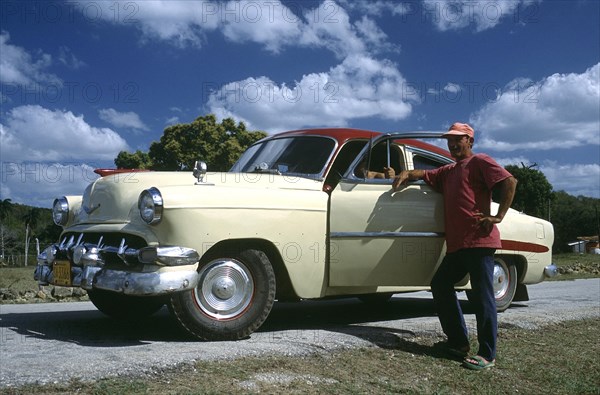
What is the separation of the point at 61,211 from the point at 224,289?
2.12m

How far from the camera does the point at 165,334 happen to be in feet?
17.4

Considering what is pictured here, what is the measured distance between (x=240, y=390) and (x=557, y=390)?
6.99 ft

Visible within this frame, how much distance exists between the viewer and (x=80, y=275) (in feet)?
16.3

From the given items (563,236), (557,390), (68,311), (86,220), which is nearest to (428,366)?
(557,390)

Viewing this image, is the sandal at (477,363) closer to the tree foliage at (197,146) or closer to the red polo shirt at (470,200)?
the red polo shirt at (470,200)

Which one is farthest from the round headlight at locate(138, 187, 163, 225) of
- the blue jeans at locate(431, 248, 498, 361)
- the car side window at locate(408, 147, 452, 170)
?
the car side window at locate(408, 147, 452, 170)

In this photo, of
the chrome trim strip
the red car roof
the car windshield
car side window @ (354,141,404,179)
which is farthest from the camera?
the red car roof

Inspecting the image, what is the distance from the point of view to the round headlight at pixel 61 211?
19.5 ft

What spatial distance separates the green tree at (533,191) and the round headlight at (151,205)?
144 ft

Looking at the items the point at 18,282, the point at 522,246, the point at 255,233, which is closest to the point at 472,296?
the point at 255,233

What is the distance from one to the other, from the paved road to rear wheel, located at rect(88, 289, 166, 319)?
0.44 ft

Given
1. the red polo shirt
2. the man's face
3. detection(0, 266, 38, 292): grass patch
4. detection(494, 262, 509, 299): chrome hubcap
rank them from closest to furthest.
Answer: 1. the red polo shirt
2. the man's face
3. detection(494, 262, 509, 299): chrome hubcap
4. detection(0, 266, 38, 292): grass patch

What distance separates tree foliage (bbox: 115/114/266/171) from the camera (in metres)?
31.6

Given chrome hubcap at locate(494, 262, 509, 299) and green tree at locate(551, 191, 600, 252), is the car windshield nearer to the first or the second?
chrome hubcap at locate(494, 262, 509, 299)
